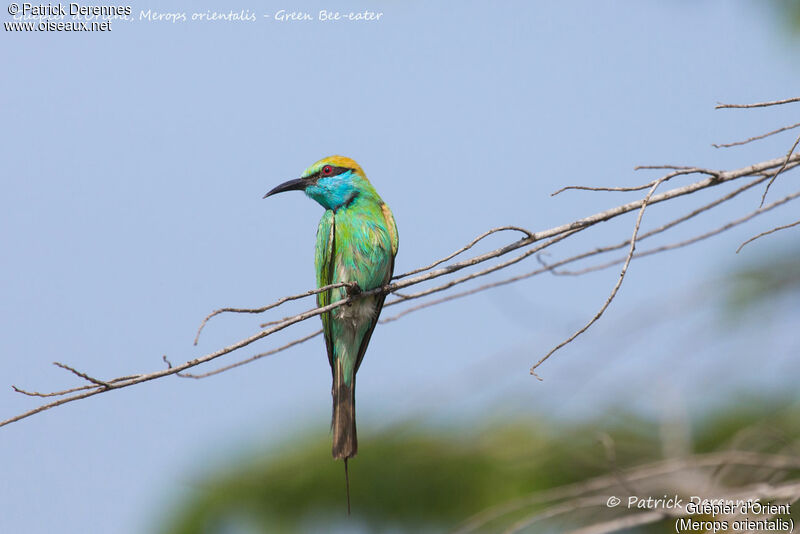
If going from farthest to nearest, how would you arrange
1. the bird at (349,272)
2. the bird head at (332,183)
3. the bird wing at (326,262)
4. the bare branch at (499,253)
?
the bird head at (332,183), the bird wing at (326,262), the bird at (349,272), the bare branch at (499,253)

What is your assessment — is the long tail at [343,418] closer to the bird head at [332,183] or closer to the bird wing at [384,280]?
the bird wing at [384,280]

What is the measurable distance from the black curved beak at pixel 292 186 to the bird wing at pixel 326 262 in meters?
0.30

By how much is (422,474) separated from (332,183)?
2997mm

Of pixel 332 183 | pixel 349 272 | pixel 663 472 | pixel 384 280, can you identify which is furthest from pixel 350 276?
pixel 663 472

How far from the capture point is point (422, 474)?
282 inches

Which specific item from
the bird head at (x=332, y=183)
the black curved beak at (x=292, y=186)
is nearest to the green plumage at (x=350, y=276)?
the bird head at (x=332, y=183)

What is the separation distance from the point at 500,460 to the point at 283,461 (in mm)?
2602

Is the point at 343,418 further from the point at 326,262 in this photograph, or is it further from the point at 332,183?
the point at 332,183

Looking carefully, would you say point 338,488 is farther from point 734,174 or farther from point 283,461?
point 734,174

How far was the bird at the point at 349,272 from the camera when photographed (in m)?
4.79

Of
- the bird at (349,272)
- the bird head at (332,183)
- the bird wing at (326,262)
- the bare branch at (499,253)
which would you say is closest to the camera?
the bare branch at (499,253)

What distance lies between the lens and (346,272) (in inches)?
192

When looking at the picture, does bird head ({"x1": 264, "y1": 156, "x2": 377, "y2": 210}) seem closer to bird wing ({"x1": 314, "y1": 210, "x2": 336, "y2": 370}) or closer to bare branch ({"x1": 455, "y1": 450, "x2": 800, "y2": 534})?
bird wing ({"x1": 314, "y1": 210, "x2": 336, "y2": 370})

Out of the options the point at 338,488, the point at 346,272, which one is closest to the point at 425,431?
the point at 346,272
